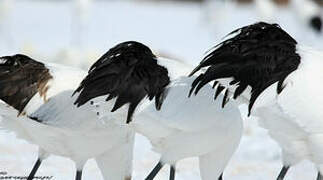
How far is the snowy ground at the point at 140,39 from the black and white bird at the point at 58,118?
120 centimetres

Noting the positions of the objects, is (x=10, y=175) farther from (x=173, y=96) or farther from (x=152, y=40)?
(x=152, y=40)

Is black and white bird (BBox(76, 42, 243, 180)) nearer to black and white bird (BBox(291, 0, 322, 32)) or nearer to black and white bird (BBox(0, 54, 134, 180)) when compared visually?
black and white bird (BBox(0, 54, 134, 180))

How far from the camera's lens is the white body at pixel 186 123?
17.6ft

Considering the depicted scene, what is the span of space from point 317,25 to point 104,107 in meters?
12.1

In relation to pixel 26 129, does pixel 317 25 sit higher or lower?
lower

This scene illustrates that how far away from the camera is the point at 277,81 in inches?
207

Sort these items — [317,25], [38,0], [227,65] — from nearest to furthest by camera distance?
[227,65], [317,25], [38,0]

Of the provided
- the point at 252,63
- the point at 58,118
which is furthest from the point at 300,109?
the point at 58,118

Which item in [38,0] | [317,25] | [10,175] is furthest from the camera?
[38,0]

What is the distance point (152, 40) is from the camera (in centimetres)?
1953

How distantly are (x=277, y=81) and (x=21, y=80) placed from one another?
169cm

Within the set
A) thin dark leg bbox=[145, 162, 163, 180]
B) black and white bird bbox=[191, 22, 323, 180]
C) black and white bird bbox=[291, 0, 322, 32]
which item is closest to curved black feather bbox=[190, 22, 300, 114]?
black and white bird bbox=[191, 22, 323, 180]

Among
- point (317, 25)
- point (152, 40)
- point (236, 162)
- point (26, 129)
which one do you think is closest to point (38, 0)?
point (152, 40)

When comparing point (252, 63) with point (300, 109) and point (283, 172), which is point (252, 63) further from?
point (283, 172)
